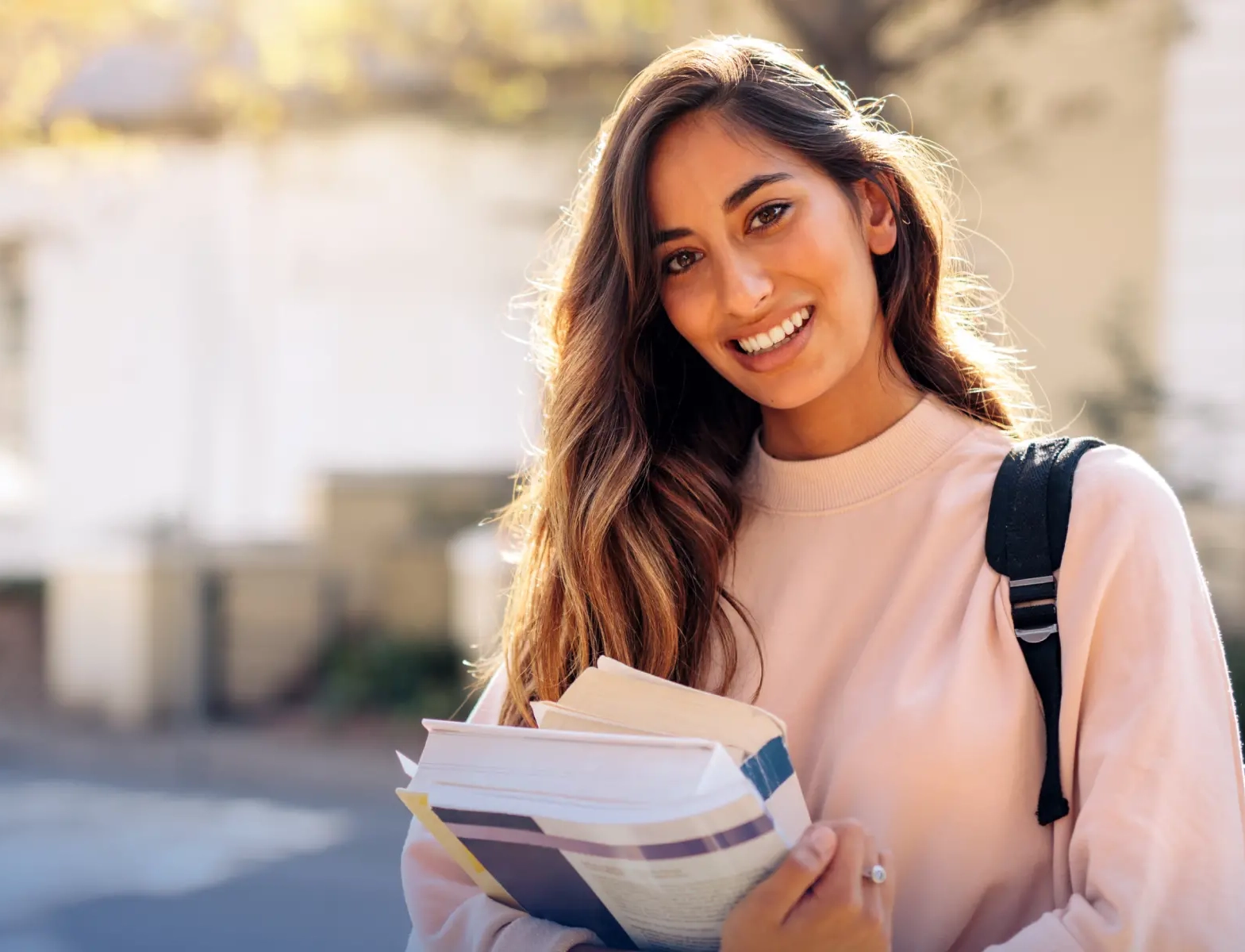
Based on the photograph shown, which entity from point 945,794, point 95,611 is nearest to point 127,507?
point 95,611

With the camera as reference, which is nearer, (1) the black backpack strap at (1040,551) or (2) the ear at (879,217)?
(1) the black backpack strap at (1040,551)

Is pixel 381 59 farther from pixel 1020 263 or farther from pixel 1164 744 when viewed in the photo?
pixel 1164 744

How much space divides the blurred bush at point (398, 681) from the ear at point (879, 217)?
5769 mm

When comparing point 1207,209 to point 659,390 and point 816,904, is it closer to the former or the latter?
point 659,390

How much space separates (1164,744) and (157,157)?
8.46 metres

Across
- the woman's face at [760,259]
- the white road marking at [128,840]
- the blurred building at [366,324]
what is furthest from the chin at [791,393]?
the white road marking at [128,840]

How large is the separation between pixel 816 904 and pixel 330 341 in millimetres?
9028

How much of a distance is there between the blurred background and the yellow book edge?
10.0ft

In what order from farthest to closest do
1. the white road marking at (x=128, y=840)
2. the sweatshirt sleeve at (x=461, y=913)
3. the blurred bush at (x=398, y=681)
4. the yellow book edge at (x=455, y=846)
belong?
1. the blurred bush at (x=398, y=681)
2. the white road marking at (x=128, y=840)
3. the sweatshirt sleeve at (x=461, y=913)
4. the yellow book edge at (x=455, y=846)

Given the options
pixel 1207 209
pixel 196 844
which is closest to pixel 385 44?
pixel 196 844

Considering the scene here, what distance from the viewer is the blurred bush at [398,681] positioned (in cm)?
771

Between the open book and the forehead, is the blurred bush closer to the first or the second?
the forehead

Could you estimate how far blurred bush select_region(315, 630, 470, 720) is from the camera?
25.3ft

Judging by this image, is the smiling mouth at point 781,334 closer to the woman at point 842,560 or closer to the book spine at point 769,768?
the woman at point 842,560
